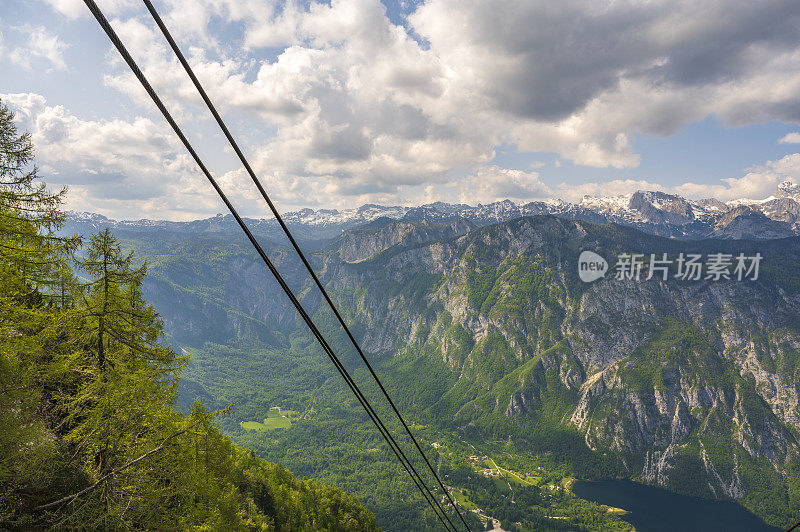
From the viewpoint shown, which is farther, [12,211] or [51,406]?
[12,211]

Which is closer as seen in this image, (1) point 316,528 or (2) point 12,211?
(2) point 12,211

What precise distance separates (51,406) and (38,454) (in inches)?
165

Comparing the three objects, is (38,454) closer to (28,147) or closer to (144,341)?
(144,341)

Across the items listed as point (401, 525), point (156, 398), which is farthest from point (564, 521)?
point (156, 398)

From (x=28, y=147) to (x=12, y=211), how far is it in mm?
3102

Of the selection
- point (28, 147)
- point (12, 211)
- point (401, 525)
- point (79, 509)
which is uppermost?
point (28, 147)

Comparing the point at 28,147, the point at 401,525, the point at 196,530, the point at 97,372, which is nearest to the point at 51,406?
the point at 97,372

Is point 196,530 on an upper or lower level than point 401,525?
upper

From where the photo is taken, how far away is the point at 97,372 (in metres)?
14.2

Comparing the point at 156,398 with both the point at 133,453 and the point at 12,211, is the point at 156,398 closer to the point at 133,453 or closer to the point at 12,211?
the point at 133,453

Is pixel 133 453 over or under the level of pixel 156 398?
under

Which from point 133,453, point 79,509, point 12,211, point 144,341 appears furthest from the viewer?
point 144,341

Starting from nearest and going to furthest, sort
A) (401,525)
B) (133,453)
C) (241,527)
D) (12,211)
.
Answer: (133,453) → (12,211) → (241,527) → (401,525)

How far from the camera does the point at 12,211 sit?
15.2m
